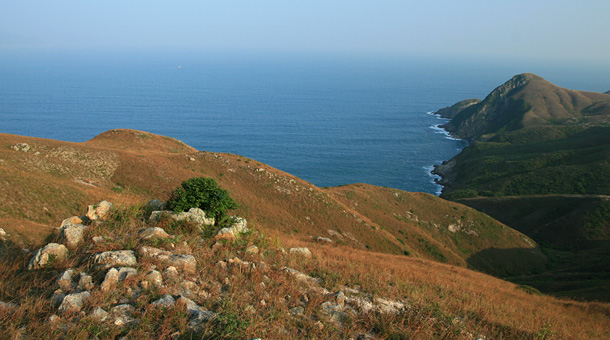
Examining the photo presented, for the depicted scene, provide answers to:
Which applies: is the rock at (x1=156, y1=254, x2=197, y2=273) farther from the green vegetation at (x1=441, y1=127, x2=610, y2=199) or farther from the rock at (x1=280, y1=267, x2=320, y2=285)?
the green vegetation at (x1=441, y1=127, x2=610, y2=199)

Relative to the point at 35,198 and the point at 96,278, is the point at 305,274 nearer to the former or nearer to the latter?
the point at 96,278

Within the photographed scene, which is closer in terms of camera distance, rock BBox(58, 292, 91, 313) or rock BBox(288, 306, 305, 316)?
rock BBox(58, 292, 91, 313)

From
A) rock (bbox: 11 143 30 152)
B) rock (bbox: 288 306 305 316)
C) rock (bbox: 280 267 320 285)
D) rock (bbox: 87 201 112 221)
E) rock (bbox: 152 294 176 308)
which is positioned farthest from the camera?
rock (bbox: 11 143 30 152)

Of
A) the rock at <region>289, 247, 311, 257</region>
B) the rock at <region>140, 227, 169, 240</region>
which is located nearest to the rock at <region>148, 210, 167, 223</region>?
the rock at <region>140, 227, 169, 240</region>

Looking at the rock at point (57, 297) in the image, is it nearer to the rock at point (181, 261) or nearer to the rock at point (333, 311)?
the rock at point (181, 261)

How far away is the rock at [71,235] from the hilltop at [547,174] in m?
32.7

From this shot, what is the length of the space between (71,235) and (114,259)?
7.86 ft

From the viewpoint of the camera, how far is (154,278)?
8.50 metres

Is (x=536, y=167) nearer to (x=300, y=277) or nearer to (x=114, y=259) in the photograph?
(x=300, y=277)

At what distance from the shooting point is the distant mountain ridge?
160 metres

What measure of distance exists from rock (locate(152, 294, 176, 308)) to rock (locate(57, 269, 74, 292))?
2229 mm

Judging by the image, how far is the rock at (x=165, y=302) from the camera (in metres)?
7.52

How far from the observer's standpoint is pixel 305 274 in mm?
11414

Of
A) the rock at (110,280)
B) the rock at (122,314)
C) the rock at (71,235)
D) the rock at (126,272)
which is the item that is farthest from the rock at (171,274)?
the rock at (71,235)
